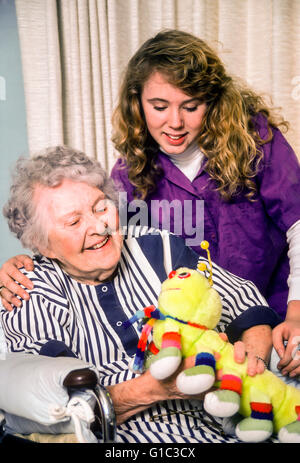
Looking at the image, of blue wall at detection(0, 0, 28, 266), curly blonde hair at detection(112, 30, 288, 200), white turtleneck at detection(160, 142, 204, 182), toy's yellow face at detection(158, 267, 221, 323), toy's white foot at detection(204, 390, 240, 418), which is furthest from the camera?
blue wall at detection(0, 0, 28, 266)

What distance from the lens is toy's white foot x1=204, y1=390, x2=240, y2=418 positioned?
990mm

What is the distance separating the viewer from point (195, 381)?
3.26 feet

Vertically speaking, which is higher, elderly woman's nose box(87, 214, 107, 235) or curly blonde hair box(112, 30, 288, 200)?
curly blonde hair box(112, 30, 288, 200)

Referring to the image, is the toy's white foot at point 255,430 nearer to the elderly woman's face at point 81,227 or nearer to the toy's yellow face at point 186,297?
the toy's yellow face at point 186,297

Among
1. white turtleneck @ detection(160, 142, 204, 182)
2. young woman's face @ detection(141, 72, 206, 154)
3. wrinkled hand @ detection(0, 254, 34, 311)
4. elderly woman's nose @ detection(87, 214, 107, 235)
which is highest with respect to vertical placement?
young woman's face @ detection(141, 72, 206, 154)

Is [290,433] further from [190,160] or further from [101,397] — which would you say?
[190,160]

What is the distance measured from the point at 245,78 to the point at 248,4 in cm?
30

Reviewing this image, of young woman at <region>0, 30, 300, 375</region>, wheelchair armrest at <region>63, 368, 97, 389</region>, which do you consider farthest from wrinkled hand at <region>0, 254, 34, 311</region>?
wheelchair armrest at <region>63, 368, 97, 389</region>

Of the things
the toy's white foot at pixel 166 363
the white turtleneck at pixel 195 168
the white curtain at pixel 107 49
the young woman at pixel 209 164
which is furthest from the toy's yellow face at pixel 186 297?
the white curtain at pixel 107 49

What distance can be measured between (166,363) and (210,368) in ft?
0.30

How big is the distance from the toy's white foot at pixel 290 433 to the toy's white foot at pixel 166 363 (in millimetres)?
264

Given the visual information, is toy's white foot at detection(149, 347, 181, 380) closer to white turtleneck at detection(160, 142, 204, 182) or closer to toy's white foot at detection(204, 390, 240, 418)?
toy's white foot at detection(204, 390, 240, 418)

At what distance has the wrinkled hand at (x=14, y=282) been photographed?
4.37 ft

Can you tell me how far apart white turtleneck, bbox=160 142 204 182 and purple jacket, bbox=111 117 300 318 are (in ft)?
0.07
